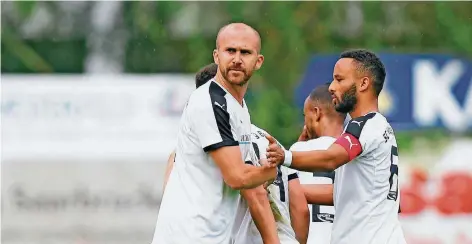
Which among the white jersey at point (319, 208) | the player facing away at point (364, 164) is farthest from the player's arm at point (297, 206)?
the white jersey at point (319, 208)

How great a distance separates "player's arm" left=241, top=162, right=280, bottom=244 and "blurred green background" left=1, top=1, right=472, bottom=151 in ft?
38.4

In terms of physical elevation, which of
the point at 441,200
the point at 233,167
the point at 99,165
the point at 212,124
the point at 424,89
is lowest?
the point at 441,200

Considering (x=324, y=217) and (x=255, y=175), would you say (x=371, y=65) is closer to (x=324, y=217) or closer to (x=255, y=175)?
(x=255, y=175)

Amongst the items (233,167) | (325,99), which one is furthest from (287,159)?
(325,99)

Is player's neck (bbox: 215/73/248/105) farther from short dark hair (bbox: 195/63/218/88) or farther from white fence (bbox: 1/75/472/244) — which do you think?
white fence (bbox: 1/75/472/244)

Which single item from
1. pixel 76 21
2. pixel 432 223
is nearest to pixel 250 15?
pixel 76 21

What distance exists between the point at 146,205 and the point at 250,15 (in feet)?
10.4

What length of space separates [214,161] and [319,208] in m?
2.17

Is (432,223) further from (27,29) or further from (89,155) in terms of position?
(27,29)

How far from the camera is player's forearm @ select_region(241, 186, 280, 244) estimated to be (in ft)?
22.0

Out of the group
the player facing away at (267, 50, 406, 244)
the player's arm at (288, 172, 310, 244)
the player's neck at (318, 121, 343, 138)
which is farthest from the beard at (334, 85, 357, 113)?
the player's neck at (318, 121, 343, 138)

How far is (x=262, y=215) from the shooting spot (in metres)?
6.72

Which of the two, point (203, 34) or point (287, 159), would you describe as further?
point (203, 34)

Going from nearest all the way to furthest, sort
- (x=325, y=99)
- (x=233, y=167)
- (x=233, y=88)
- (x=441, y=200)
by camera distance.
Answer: (x=233, y=167), (x=233, y=88), (x=325, y=99), (x=441, y=200)
